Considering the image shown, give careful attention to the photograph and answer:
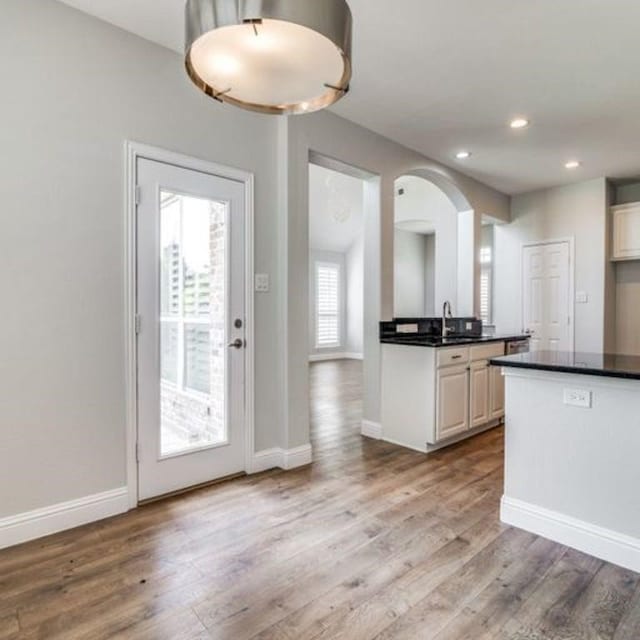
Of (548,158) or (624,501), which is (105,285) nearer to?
(624,501)

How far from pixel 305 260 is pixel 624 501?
8.01ft

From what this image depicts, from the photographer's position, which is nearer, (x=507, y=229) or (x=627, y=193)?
(x=627, y=193)

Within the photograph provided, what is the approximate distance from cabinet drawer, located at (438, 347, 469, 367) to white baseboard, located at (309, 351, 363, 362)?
6184 mm

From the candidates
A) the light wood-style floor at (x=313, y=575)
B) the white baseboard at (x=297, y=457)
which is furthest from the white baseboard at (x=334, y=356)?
the light wood-style floor at (x=313, y=575)

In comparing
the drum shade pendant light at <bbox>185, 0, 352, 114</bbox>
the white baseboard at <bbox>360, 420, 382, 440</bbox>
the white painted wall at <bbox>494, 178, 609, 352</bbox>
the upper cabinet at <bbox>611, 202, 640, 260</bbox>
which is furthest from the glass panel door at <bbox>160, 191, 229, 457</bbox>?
the upper cabinet at <bbox>611, 202, 640, 260</bbox>

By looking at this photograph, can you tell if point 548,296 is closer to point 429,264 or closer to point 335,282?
point 429,264

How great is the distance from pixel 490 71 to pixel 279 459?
318cm

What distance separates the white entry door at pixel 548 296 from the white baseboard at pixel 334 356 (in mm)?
4913

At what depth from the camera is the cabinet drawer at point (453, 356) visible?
11.4 ft

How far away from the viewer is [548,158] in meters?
4.50

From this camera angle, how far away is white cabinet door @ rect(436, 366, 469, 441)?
3496 mm

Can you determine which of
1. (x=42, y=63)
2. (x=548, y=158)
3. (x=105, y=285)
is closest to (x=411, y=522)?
(x=105, y=285)

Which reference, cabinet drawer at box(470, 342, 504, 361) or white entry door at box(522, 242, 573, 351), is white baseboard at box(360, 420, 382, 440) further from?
white entry door at box(522, 242, 573, 351)

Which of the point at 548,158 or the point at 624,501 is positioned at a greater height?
the point at 548,158
